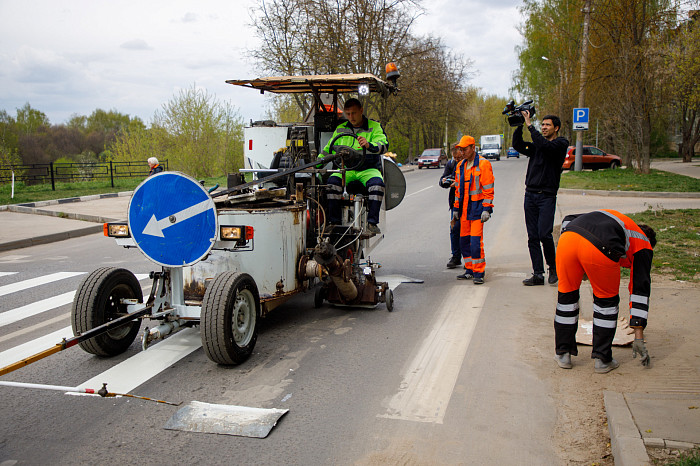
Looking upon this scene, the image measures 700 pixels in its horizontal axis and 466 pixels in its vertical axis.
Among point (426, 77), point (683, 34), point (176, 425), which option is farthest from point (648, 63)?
point (176, 425)

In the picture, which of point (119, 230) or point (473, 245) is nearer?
point (119, 230)

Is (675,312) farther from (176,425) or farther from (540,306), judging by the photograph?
(176,425)

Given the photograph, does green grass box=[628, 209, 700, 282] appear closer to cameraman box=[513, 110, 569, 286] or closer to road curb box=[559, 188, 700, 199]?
cameraman box=[513, 110, 569, 286]

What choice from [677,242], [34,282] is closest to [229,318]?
[34,282]

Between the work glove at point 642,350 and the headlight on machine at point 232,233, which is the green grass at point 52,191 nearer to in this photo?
the headlight on machine at point 232,233

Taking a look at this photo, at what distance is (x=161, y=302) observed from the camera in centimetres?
504

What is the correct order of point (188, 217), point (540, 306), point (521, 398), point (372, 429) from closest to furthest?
point (372, 429)
point (521, 398)
point (188, 217)
point (540, 306)

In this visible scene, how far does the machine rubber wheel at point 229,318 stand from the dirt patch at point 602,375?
2474mm

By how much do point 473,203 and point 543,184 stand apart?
0.97 metres

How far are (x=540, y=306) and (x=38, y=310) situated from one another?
19.9ft

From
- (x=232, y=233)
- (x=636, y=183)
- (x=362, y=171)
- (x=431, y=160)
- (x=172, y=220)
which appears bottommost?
(x=636, y=183)

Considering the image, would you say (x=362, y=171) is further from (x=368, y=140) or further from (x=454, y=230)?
(x=454, y=230)

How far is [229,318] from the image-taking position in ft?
15.2

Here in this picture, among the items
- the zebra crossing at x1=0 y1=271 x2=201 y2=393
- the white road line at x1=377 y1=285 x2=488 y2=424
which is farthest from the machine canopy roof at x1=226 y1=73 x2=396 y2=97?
the zebra crossing at x1=0 y1=271 x2=201 y2=393
